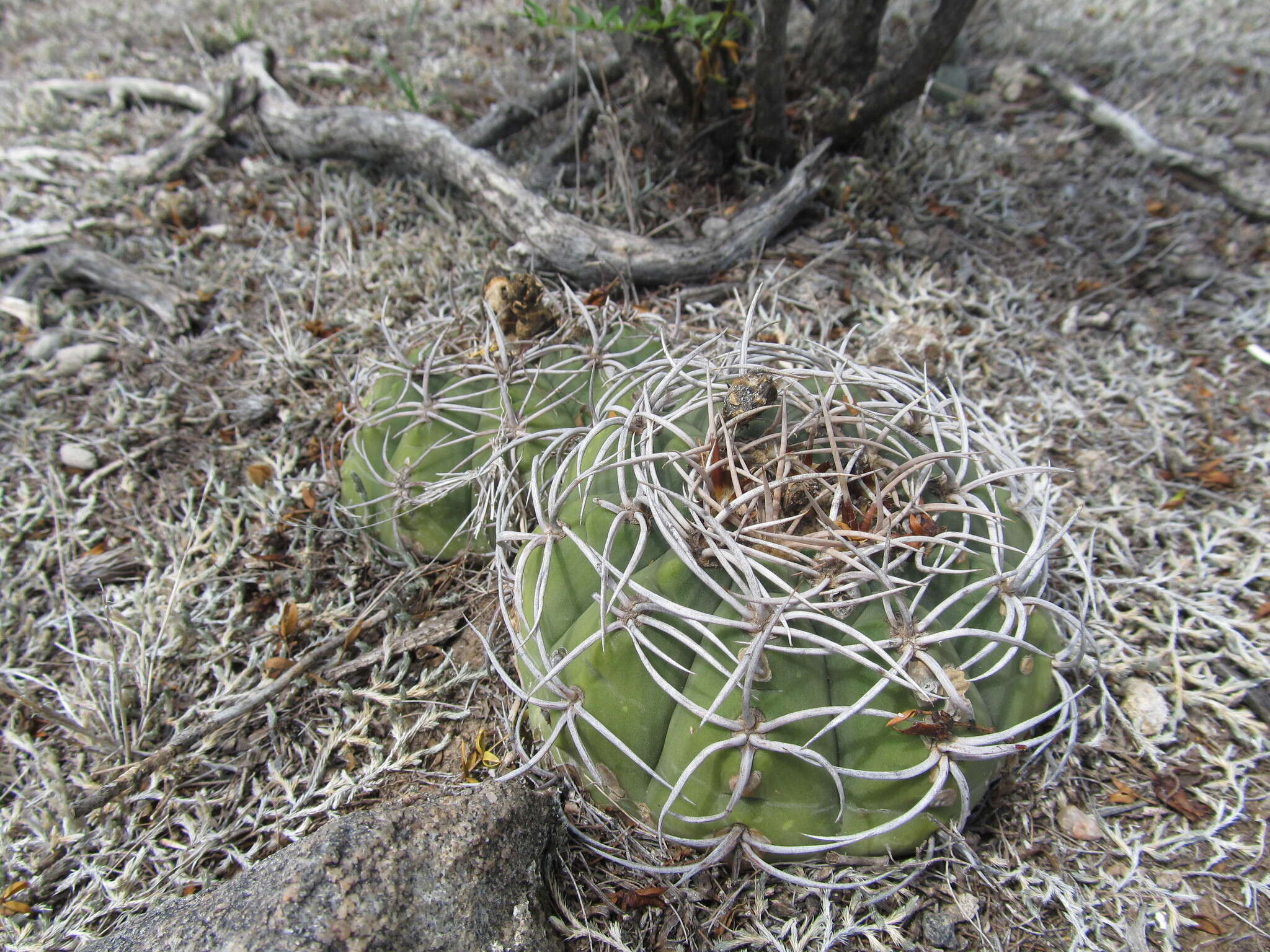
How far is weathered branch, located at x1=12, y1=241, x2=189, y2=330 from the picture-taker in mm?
3080

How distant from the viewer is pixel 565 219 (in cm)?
288

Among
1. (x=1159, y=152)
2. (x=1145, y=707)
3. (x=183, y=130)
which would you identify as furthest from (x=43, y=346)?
(x=1159, y=152)

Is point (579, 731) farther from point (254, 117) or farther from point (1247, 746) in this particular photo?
point (254, 117)

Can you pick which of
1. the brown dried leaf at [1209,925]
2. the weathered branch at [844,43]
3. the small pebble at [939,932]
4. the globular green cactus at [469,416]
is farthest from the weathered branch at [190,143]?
the brown dried leaf at [1209,925]

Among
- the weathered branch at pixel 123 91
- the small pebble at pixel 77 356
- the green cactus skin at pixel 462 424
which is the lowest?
the green cactus skin at pixel 462 424

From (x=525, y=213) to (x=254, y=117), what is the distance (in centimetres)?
177

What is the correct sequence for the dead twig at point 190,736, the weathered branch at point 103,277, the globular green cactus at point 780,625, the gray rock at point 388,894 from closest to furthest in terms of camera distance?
the gray rock at point 388,894 < the globular green cactus at point 780,625 < the dead twig at point 190,736 < the weathered branch at point 103,277

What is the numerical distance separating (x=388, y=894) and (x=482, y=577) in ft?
3.24

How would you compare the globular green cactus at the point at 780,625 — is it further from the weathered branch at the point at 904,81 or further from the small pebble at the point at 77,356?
the small pebble at the point at 77,356

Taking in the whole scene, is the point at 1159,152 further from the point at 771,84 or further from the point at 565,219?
the point at 565,219

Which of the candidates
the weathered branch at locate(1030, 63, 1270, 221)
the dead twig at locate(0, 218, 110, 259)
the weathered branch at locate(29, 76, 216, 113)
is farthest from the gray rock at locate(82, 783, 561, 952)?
the weathered branch at locate(29, 76, 216, 113)

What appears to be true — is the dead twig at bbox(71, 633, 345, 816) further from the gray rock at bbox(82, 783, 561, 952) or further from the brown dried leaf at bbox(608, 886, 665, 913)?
the brown dried leaf at bbox(608, 886, 665, 913)

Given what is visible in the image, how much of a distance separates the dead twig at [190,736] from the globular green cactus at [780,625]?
2.40ft

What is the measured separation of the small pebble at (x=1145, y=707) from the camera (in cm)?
191
